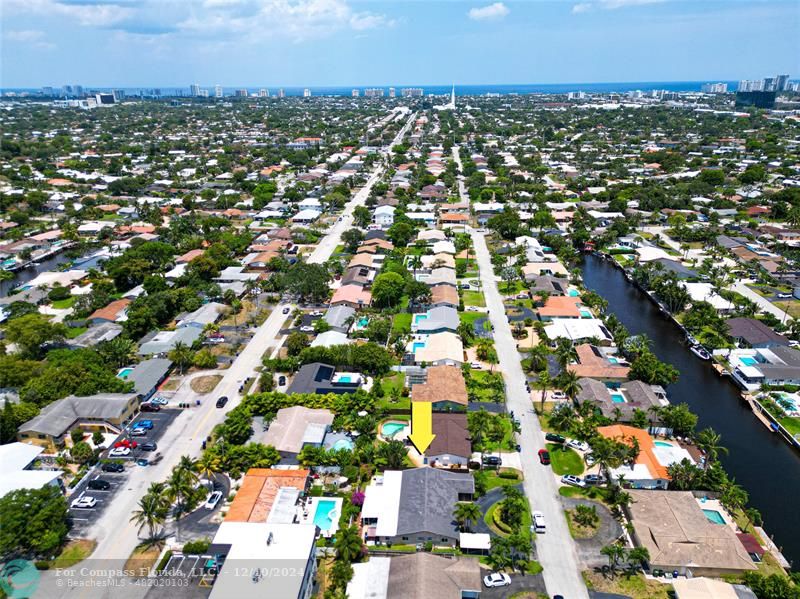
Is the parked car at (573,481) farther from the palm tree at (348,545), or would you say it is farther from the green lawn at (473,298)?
the green lawn at (473,298)

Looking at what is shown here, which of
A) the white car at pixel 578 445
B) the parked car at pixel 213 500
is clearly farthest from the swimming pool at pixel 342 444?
the white car at pixel 578 445

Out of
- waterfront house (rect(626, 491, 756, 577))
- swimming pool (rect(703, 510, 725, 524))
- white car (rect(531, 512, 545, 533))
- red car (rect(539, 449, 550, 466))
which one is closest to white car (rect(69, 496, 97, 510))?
white car (rect(531, 512, 545, 533))

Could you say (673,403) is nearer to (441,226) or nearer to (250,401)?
(250,401)

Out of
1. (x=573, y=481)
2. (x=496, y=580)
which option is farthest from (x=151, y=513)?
(x=573, y=481)

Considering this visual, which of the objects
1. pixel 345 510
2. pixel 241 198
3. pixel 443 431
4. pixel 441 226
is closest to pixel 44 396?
pixel 345 510

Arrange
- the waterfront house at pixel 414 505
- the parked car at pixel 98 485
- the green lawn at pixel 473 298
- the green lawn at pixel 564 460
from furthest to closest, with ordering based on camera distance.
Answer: the green lawn at pixel 473 298, the green lawn at pixel 564 460, the parked car at pixel 98 485, the waterfront house at pixel 414 505

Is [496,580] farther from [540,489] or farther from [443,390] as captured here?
[443,390]

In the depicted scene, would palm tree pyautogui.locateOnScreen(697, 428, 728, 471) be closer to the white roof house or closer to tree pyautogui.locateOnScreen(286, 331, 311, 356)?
tree pyautogui.locateOnScreen(286, 331, 311, 356)
